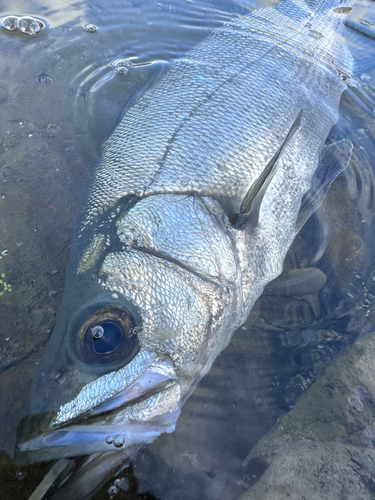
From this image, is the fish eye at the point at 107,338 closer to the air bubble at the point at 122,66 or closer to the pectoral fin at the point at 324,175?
the pectoral fin at the point at 324,175

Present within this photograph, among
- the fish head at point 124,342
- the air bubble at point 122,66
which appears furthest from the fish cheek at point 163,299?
the air bubble at point 122,66

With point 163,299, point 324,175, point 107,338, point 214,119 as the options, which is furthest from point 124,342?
point 324,175

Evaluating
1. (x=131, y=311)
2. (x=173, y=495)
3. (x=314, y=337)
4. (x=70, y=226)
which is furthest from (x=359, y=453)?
(x=70, y=226)

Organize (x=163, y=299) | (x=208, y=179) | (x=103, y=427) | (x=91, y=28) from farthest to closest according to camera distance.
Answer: (x=91, y=28) < (x=208, y=179) < (x=163, y=299) < (x=103, y=427)

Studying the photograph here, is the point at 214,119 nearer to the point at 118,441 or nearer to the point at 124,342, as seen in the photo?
the point at 124,342

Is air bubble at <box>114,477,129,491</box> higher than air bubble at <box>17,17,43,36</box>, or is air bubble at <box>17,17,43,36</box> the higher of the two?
air bubble at <box>17,17,43,36</box>

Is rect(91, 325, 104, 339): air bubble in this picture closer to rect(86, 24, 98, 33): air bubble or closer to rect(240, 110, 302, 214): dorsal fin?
rect(240, 110, 302, 214): dorsal fin

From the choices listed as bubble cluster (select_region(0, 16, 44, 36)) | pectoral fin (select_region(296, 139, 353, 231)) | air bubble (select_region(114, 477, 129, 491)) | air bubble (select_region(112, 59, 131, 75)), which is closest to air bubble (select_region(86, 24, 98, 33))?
bubble cluster (select_region(0, 16, 44, 36))
